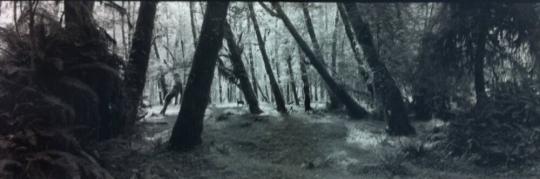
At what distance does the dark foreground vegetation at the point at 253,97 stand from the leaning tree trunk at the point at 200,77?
0.02 meters

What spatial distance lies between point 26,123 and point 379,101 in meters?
6.78

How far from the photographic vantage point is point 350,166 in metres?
7.83

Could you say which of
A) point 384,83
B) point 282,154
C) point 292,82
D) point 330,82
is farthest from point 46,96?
point 292,82

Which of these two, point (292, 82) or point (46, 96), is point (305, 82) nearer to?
point (292, 82)

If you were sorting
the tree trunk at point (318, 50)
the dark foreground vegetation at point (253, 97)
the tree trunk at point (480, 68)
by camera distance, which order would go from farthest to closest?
the tree trunk at point (318, 50) < the tree trunk at point (480, 68) < the dark foreground vegetation at point (253, 97)

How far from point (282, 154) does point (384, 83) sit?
2625 millimetres

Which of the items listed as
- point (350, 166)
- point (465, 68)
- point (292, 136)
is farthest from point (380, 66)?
point (350, 166)

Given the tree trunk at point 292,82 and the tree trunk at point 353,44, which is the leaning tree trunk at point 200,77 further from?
the tree trunk at point 292,82

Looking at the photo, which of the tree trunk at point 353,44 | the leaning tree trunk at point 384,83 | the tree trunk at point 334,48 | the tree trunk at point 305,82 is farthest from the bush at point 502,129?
the tree trunk at point 305,82

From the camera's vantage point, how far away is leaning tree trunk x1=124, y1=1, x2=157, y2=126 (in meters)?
7.96

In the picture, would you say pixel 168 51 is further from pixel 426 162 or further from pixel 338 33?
pixel 426 162

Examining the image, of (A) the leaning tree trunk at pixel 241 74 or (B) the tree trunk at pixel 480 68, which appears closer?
(B) the tree trunk at pixel 480 68

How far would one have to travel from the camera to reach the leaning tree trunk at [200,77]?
7664 mm

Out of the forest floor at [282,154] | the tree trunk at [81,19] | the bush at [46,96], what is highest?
the tree trunk at [81,19]
